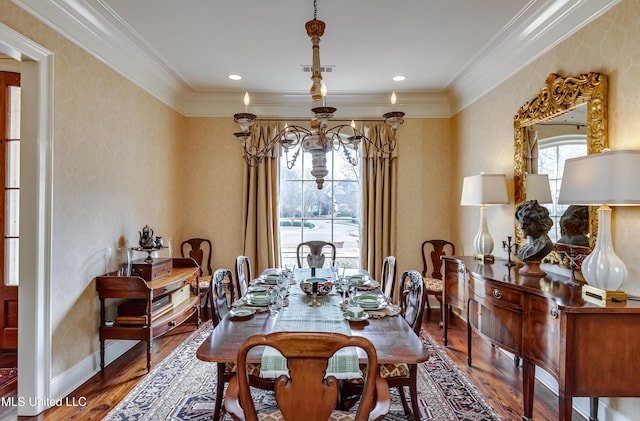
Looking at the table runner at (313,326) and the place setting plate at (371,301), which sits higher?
the place setting plate at (371,301)

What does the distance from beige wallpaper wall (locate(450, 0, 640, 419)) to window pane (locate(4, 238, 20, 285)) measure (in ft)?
14.7

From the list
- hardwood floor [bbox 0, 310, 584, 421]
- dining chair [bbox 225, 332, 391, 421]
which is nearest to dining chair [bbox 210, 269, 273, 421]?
dining chair [bbox 225, 332, 391, 421]

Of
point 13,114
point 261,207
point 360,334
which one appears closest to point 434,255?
point 261,207

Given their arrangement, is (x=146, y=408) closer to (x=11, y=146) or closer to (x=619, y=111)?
(x=11, y=146)

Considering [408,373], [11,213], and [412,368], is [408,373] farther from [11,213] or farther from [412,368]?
[11,213]

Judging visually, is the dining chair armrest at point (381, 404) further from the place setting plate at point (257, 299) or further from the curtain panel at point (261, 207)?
the curtain panel at point (261, 207)

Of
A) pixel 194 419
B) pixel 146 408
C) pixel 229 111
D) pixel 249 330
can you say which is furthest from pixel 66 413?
pixel 229 111

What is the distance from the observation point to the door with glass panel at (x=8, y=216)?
3.01 m

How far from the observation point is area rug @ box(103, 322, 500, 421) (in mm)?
2229

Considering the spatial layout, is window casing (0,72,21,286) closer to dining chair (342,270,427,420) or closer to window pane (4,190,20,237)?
window pane (4,190,20,237)

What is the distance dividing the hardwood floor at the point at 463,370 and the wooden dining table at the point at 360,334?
1.10 meters

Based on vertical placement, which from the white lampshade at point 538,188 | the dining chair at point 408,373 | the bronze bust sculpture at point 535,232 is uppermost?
the white lampshade at point 538,188

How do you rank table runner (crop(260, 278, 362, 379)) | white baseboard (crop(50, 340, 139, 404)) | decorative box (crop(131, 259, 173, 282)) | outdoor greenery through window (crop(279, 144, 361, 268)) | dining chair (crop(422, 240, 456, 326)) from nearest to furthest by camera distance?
table runner (crop(260, 278, 362, 379)) → white baseboard (crop(50, 340, 139, 404)) → decorative box (crop(131, 259, 173, 282)) → dining chair (crop(422, 240, 456, 326)) → outdoor greenery through window (crop(279, 144, 361, 268))

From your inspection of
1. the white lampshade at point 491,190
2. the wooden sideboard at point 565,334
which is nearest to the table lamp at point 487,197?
the white lampshade at point 491,190
